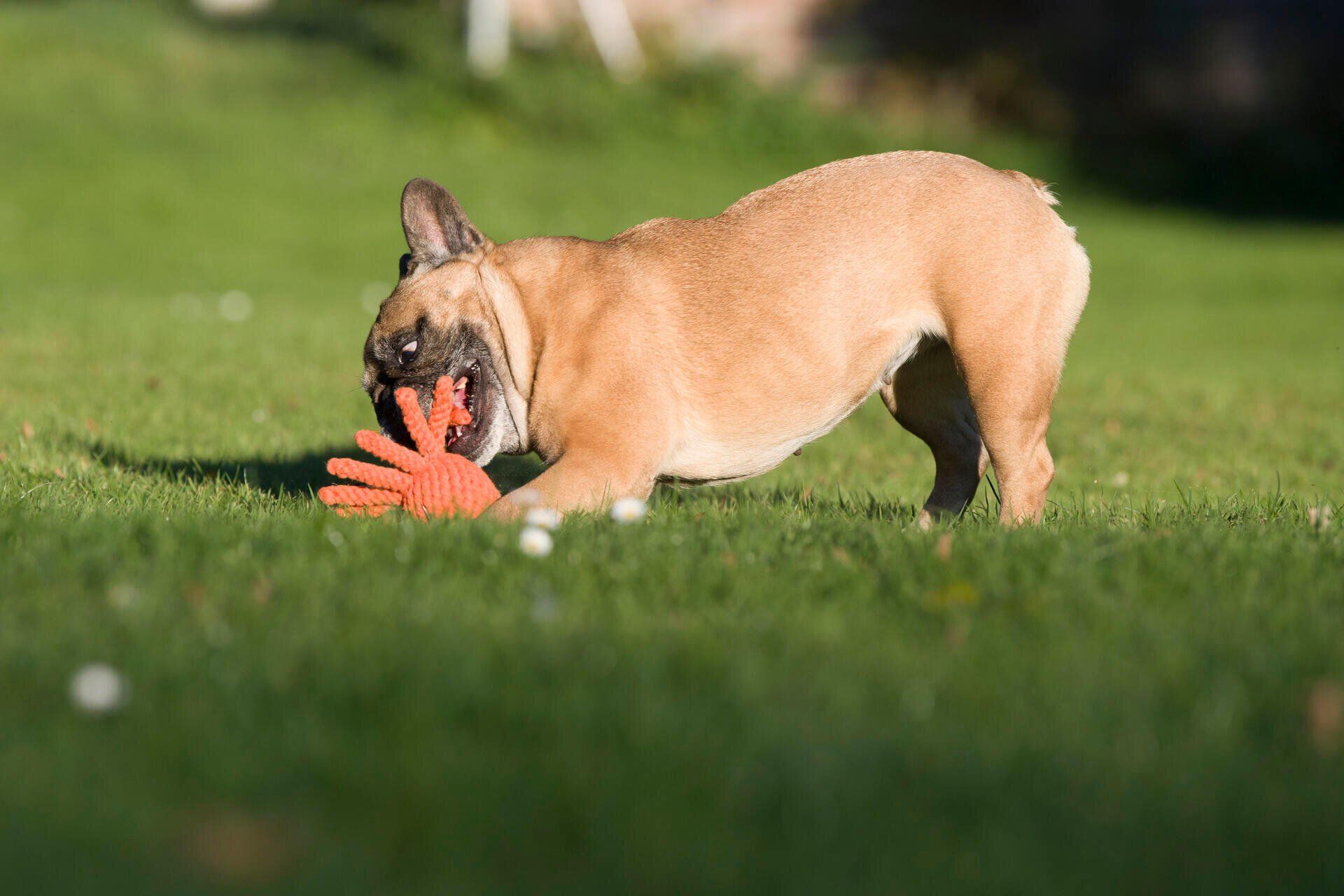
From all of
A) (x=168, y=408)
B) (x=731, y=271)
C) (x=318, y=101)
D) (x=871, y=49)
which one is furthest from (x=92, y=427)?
(x=871, y=49)

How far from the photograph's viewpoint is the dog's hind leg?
5945mm

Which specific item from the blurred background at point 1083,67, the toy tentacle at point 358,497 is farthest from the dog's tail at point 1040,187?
the blurred background at point 1083,67

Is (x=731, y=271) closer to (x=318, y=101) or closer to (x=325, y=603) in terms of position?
(x=325, y=603)

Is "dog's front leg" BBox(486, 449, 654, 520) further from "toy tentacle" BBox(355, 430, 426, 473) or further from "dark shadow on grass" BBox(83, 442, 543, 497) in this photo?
"dark shadow on grass" BBox(83, 442, 543, 497)

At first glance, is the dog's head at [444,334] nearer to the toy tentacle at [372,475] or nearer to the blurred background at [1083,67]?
the toy tentacle at [372,475]

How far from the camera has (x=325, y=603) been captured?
11.7 ft

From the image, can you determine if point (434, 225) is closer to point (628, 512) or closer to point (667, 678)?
point (628, 512)

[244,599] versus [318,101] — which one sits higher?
[318,101]

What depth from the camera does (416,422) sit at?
5090 millimetres

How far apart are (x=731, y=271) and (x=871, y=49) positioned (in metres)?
25.5

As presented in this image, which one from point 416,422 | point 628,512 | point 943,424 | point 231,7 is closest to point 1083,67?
point 231,7

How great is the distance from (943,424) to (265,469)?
309 centimetres

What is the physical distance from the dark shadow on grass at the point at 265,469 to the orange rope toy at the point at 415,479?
698mm

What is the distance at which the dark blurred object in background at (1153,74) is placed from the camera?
27.9 metres
